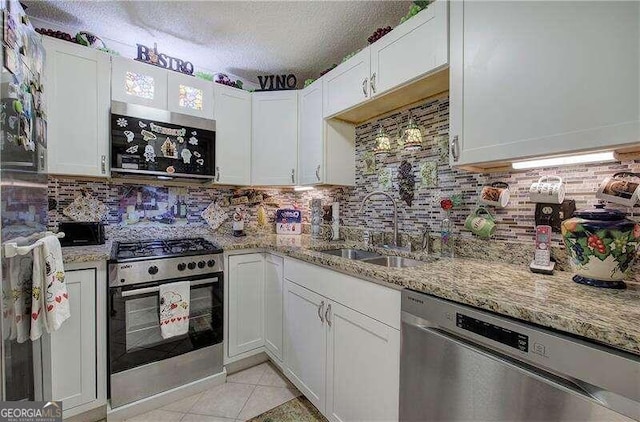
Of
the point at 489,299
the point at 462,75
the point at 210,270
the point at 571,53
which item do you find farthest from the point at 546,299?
the point at 210,270

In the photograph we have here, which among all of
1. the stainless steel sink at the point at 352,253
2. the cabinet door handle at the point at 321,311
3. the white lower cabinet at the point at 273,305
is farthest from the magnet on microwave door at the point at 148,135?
the cabinet door handle at the point at 321,311

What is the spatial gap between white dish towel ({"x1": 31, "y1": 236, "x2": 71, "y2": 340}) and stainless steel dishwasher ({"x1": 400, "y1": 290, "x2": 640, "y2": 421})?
1.43 m

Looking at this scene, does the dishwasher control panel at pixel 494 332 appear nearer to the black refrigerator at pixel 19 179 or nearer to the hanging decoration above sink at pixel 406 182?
the hanging decoration above sink at pixel 406 182

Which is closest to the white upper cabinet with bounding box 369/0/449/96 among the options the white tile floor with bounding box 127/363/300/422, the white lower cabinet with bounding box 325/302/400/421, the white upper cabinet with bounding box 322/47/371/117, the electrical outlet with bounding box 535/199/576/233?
the white upper cabinet with bounding box 322/47/371/117

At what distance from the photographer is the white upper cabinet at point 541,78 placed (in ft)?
2.78

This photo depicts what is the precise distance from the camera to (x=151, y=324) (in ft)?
5.54

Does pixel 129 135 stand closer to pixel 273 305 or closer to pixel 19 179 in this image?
pixel 19 179

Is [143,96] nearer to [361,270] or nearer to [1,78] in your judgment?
[1,78]

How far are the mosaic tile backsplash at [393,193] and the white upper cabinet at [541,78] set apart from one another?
0.35 metres

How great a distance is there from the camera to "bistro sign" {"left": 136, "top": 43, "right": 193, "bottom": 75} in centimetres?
202

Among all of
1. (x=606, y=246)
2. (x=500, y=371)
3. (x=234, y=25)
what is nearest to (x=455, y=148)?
(x=606, y=246)

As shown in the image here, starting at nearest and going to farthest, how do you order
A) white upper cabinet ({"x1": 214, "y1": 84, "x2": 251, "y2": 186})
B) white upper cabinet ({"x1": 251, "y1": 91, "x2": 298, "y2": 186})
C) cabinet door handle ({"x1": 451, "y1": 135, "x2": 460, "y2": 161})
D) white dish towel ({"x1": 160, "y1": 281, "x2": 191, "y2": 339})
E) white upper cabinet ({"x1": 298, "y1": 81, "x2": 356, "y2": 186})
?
cabinet door handle ({"x1": 451, "y1": 135, "x2": 460, "y2": 161}) < white dish towel ({"x1": 160, "y1": 281, "x2": 191, "y2": 339}) < white upper cabinet ({"x1": 298, "y1": 81, "x2": 356, "y2": 186}) < white upper cabinet ({"x1": 214, "y1": 84, "x2": 251, "y2": 186}) < white upper cabinet ({"x1": 251, "y1": 91, "x2": 298, "y2": 186})

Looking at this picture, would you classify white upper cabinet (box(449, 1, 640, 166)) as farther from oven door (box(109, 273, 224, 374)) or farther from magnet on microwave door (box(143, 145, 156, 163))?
magnet on microwave door (box(143, 145, 156, 163))

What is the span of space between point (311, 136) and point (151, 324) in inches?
66.4
